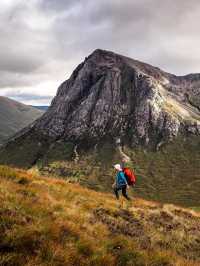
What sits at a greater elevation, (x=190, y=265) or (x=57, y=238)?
(x=57, y=238)

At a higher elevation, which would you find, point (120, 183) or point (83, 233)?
point (120, 183)

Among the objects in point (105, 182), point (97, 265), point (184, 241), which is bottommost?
point (105, 182)

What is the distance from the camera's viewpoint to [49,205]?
527 inches

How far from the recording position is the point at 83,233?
10859 millimetres

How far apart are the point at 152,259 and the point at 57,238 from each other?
2734 millimetres

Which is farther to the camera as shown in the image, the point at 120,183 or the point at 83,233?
the point at 120,183

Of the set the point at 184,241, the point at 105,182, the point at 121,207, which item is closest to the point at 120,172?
the point at 121,207

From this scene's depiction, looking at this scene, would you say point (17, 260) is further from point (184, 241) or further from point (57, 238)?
point (184, 241)

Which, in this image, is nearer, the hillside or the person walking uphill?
the hillside

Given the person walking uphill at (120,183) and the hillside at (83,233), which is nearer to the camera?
the hillside at (83,233)

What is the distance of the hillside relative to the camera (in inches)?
350

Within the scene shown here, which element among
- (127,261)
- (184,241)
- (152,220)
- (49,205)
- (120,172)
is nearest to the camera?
(127,261)

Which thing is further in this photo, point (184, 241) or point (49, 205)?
point (184, 241)

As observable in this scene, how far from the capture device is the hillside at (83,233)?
29.1 ft
